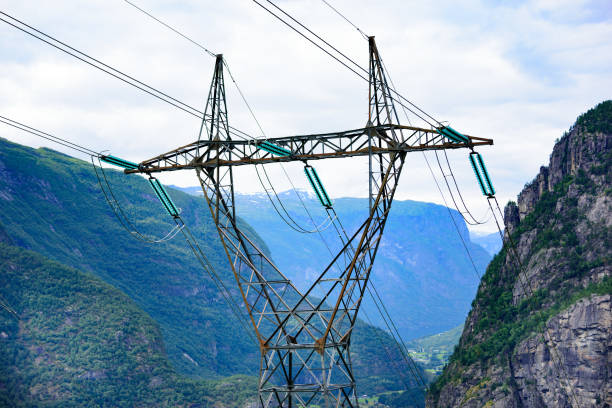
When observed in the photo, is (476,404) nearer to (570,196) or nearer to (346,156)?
(570,196)

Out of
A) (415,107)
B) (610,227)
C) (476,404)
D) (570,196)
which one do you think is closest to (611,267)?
(610,227)

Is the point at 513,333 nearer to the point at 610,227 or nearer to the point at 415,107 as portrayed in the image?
the point at 610,227

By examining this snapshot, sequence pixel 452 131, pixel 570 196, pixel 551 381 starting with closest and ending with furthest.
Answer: pixel 452 131 → pixel 551 381 → pixel 570 196

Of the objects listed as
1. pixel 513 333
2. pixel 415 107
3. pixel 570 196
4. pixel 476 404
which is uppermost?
pixel 570 196

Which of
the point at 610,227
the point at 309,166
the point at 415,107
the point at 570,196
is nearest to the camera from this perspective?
the point at 309,166

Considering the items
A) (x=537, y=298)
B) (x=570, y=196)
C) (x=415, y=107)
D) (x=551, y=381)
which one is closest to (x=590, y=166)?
(x=570, y=196)

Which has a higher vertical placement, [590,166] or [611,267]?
[590,166]

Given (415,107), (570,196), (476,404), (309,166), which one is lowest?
(476,404)

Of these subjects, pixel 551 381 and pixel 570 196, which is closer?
pixel 551 381

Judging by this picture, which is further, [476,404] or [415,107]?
[476,404]
